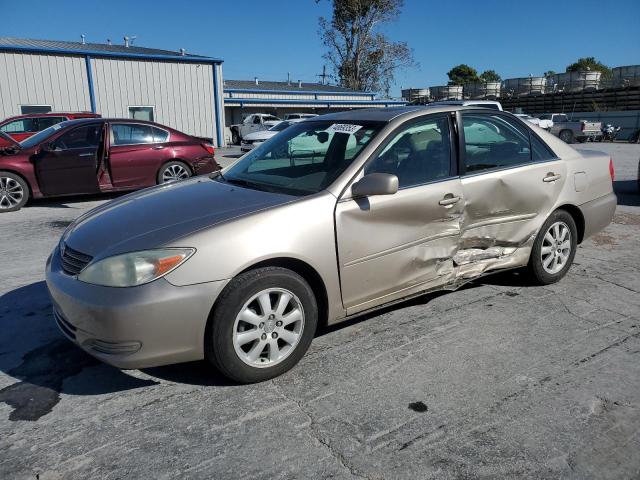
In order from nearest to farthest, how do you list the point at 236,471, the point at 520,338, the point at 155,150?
the point at 236,471, the point at 520,338, the point at 155,150

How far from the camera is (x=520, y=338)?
11.6 feet

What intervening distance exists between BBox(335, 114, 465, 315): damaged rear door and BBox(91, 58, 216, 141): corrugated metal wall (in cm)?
2176

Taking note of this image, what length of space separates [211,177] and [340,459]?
254 cm

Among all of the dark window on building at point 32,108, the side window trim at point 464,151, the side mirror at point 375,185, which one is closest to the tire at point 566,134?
the dark window on building at point 32,108

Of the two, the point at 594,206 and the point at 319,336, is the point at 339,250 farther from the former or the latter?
the point at 594,206

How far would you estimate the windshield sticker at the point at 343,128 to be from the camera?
3712mm

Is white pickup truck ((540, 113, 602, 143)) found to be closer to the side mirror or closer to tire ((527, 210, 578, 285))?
tire ((527, 210, 578, 285))

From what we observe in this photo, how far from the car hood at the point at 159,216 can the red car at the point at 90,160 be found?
18.5 ft

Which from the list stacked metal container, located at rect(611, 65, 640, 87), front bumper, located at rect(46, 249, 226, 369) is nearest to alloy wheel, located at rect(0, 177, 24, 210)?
front bumper, located at rect(46, 249, 226, 369)

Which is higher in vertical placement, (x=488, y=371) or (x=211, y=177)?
(x=211, y=177)

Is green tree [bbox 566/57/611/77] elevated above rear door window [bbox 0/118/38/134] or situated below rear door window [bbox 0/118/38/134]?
above

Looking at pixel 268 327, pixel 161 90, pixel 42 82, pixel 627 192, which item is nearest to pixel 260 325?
pixel 268 327

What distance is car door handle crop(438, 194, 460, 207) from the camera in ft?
11.9

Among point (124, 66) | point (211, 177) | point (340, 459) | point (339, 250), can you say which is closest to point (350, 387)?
point (340, 459)
